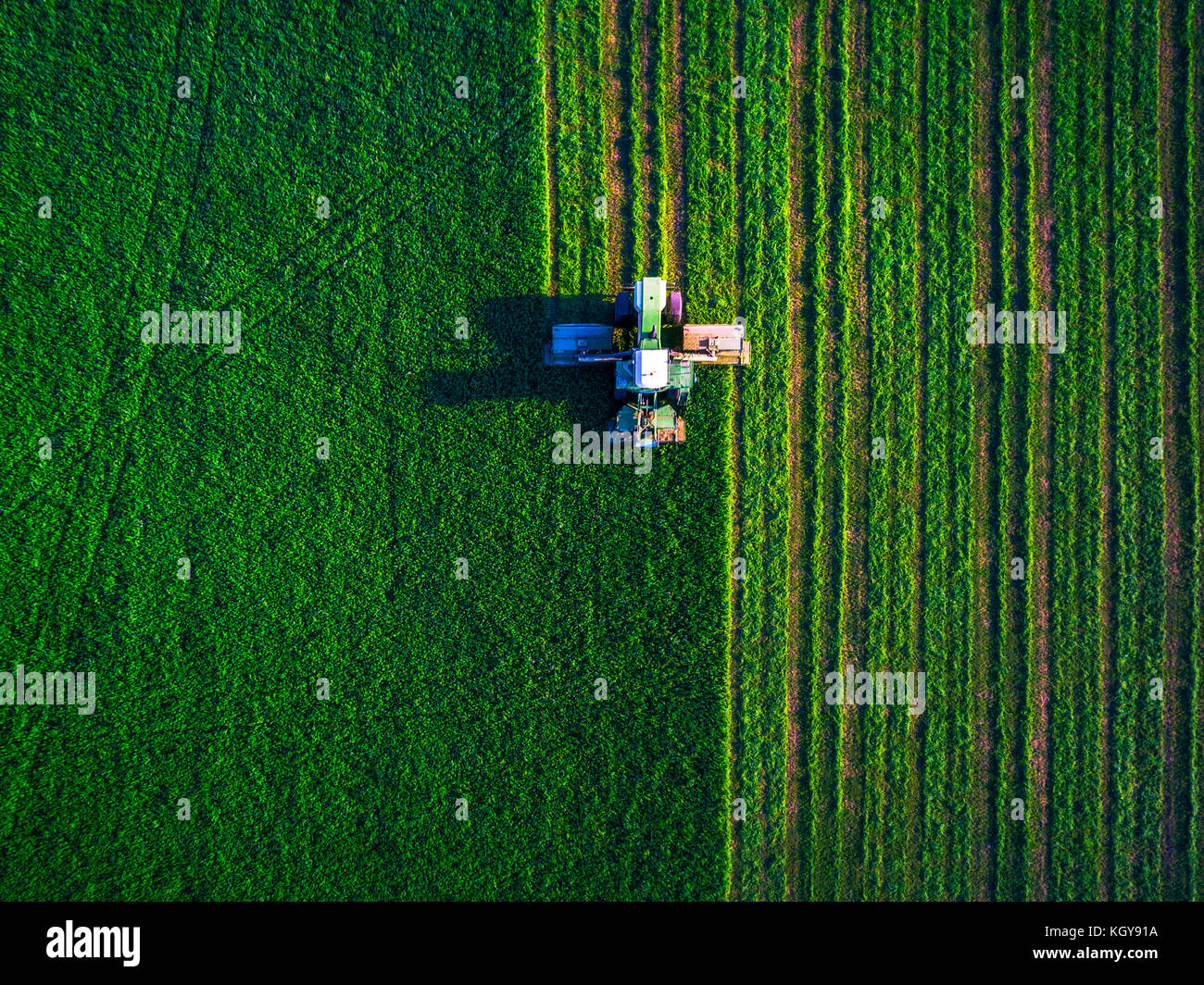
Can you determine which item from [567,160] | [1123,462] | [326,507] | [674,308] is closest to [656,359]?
[674,308]

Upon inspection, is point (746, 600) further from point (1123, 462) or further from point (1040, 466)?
point (1123, 462)

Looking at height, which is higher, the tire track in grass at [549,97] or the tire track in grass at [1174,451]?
the tire track in grass at [549,97]

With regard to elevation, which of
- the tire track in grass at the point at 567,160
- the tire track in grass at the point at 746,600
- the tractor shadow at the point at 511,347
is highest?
the tire track in grass at the point at 567,160

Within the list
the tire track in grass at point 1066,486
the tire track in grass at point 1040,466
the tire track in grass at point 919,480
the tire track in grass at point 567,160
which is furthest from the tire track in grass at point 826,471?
the tire track in grass at point 567,160

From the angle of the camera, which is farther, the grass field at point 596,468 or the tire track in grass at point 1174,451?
the tire track in grass at point 1174,451

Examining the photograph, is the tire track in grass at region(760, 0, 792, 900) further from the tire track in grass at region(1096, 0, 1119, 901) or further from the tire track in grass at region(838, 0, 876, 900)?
the tire track in grass at region(1096, 0, 1119, 901)

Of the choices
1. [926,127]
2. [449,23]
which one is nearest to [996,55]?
[926,127]

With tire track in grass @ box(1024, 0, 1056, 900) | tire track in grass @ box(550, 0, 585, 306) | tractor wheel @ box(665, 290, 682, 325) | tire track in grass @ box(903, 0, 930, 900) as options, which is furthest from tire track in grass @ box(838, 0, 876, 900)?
tire track in grass @ box(550, 0, 585, 306)

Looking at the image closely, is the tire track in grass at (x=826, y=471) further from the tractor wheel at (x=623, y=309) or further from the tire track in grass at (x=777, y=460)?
the tractor wheel at (x=623, y=309)

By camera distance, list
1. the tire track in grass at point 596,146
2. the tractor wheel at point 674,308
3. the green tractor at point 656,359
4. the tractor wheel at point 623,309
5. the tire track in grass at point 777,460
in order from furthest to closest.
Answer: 1. the tire track in grass at point 777,460
2. the tire track in grass at point 596,146
3. the tractor wheel at point 623,309
4. the tractor wheel at point 674,308
5. the green tractor at point 656,359
